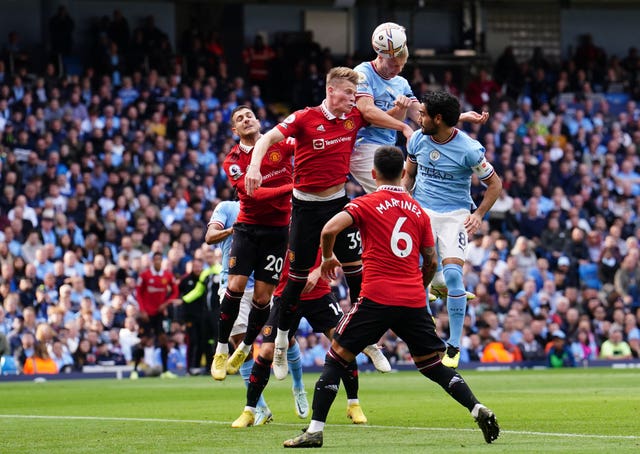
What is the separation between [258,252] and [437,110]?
2.48 m

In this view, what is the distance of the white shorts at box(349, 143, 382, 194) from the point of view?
A: 48.0 feet

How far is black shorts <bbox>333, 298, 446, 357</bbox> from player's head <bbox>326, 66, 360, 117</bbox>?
316cm

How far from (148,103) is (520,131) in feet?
36.9

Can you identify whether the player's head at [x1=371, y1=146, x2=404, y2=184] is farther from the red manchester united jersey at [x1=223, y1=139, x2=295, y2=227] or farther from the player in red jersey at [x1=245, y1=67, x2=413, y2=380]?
the red manchester united jersey at [x1=223, y1=139, x2=295, y2=227]

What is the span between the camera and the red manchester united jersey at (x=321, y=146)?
45.1 feet

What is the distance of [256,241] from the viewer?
14.6 meters

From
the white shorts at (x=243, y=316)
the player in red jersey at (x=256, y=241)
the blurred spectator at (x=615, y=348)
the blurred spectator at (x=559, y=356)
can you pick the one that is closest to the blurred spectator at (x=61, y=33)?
the blurred spectator at (x=559, y=356)

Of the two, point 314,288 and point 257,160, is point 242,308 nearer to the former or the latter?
point 314,288

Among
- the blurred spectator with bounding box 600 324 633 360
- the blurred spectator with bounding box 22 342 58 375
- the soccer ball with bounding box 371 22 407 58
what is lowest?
the blurred spectator with bounding box 600 324 633 360

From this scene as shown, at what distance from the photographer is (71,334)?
26656mm

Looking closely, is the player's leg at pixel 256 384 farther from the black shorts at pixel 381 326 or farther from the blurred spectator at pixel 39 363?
the blurred spectator at pixel 39 363

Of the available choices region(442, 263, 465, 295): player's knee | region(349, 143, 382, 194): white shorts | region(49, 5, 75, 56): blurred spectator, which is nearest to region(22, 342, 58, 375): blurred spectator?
region(49, 5, 75, 56): blurred spectator

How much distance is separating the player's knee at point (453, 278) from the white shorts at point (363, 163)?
4.13ft

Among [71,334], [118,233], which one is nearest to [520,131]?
[118,233]
